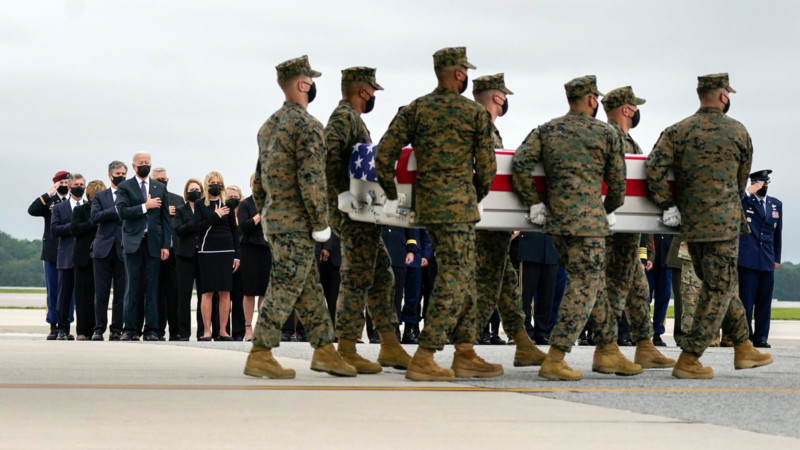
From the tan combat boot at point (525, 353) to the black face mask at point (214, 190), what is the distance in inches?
224

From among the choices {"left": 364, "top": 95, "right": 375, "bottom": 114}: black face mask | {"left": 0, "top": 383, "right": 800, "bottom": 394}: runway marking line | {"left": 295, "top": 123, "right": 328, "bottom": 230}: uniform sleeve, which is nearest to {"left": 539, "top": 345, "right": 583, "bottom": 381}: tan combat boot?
{"left": 0, "top": 383, "right": 800, "bottom": 394}: runway marking line

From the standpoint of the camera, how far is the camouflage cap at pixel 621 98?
966cm

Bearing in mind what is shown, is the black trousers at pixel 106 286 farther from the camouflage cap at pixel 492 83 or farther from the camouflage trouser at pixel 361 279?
the camouflage cap at pixel 492 83

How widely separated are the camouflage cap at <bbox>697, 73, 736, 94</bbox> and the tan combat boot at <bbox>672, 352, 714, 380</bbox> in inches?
77.2

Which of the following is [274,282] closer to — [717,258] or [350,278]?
[350,278]

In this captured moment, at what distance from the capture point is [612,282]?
30.7 ft

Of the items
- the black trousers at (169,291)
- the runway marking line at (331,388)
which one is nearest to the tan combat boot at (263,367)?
the runway marking line at (331,388)

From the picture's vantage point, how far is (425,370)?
8.12m

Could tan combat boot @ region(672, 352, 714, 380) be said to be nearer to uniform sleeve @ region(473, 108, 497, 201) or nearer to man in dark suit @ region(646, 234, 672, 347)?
uniform sleeve @ region(473, 108, 497, 201)

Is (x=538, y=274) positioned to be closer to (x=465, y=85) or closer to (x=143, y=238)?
(x=143, y=238)

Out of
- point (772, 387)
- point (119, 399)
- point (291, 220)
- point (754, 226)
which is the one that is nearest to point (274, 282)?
point (291, 220)

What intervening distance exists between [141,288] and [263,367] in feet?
19.7

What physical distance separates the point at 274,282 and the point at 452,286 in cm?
117

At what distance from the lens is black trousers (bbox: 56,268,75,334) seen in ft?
46.3
